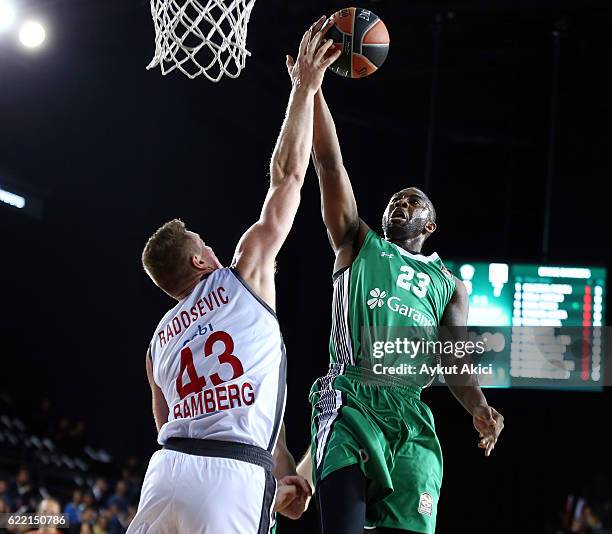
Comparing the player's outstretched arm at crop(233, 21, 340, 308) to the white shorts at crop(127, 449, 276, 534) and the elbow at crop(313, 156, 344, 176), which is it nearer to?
the elbow at crop(313, 156, 344, 176)

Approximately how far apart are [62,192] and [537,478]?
728 centimetres

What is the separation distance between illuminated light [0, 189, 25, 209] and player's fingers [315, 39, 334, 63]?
745 cm

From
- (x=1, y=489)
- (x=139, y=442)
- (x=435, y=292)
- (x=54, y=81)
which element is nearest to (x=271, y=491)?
(x=435, y=292)

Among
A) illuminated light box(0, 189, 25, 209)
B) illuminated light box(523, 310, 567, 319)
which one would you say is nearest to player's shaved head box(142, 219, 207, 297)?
illuminated light box(523, 310, 567, 319)

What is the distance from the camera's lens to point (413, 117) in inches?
514

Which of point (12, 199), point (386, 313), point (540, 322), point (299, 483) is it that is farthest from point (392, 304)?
point (12, 199)

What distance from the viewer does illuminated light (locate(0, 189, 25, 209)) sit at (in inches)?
418

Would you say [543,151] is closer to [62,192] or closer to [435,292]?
[62,192]

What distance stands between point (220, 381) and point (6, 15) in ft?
23.8

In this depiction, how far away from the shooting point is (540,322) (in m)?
9.27

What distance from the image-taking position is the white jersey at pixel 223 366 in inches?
124

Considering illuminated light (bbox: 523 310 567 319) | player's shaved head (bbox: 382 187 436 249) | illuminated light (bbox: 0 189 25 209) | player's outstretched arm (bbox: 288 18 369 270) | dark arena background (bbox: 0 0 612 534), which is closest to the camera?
player's outstretched arm (bbox: 288 18 369 270)

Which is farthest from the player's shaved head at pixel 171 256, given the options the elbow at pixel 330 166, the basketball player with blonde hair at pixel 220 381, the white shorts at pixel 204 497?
the elbow at pixel 330 166
